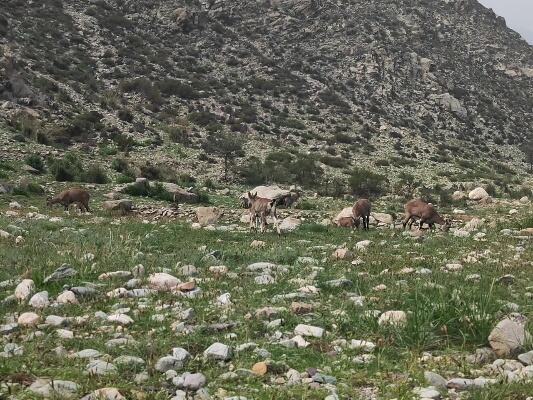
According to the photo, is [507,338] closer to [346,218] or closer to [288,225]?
[288,225]

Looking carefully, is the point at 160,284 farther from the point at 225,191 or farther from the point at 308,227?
the point at 225,191

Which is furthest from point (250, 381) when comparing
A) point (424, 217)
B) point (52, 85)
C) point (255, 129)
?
point (255, 129)

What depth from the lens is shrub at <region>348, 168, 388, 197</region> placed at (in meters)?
36.3

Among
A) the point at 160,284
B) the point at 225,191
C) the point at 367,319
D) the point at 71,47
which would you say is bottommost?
the point at 225,191

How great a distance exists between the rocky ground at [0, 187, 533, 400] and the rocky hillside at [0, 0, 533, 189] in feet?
76.0

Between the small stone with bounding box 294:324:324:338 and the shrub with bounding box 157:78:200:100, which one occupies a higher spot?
the shrub with bounding box 157:78:200:100

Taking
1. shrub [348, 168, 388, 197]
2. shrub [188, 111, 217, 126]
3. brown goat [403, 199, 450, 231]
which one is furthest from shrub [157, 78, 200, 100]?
brown goat [403, 199, 450, 231]

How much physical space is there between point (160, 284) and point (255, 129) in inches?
1751

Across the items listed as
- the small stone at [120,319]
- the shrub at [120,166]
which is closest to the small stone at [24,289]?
the small stone at [120,319]

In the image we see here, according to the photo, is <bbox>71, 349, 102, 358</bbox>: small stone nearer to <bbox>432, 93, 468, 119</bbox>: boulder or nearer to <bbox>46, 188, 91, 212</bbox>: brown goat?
<bbox>46, 188, 91, 212</bbox>: brown goat

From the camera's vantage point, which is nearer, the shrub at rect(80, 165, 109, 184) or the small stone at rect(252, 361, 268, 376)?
the small stone at rect(252, 361, 268, 376)

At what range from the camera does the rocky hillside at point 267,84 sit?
4109 centimetres

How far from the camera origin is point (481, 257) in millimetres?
10969

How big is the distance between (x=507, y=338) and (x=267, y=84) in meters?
58.4
